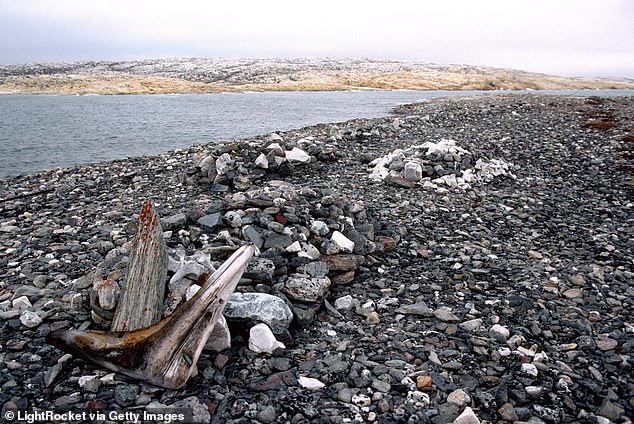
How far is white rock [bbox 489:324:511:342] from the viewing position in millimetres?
4422

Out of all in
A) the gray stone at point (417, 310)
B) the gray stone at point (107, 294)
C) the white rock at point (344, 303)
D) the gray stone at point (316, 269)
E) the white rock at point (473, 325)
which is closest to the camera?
the gray stone at point (107, 294)

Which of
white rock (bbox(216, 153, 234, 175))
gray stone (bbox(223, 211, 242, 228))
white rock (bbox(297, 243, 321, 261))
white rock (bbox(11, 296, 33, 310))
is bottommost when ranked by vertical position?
white rock (bbox(11, 296, 33, 310))

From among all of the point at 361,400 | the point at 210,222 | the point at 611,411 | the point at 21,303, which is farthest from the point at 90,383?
the point at 611,411

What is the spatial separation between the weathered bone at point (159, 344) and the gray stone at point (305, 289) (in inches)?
45.1

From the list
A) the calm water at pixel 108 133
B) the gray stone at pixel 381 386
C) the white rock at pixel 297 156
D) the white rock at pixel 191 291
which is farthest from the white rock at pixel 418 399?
the calm water at pixel 108 133

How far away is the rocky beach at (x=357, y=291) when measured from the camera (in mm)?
3504

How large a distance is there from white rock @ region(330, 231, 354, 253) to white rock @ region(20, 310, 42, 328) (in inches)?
142

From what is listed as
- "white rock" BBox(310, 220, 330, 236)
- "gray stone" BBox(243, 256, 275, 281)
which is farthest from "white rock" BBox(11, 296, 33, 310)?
"white rock" BBox(310, 220, 330, 236)

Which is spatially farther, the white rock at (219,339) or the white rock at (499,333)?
the white rock at (499,333)

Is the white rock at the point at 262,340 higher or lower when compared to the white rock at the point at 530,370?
higher

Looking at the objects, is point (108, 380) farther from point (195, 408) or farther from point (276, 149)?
point (276, 149)

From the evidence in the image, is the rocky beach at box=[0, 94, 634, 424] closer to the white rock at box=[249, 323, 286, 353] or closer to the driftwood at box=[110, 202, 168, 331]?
the white rock at box=[249, 323, 286, 353]

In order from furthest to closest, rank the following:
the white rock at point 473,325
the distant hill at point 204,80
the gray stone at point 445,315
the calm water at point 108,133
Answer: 1. the distant hill at point 204,80
2. the calm water at point 108,133
3. the gray stone at point 445,315
4. the white rock at point 473,325

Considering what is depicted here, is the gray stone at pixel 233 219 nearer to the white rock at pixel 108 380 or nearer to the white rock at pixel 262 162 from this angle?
the white rock at pixel 108 380
